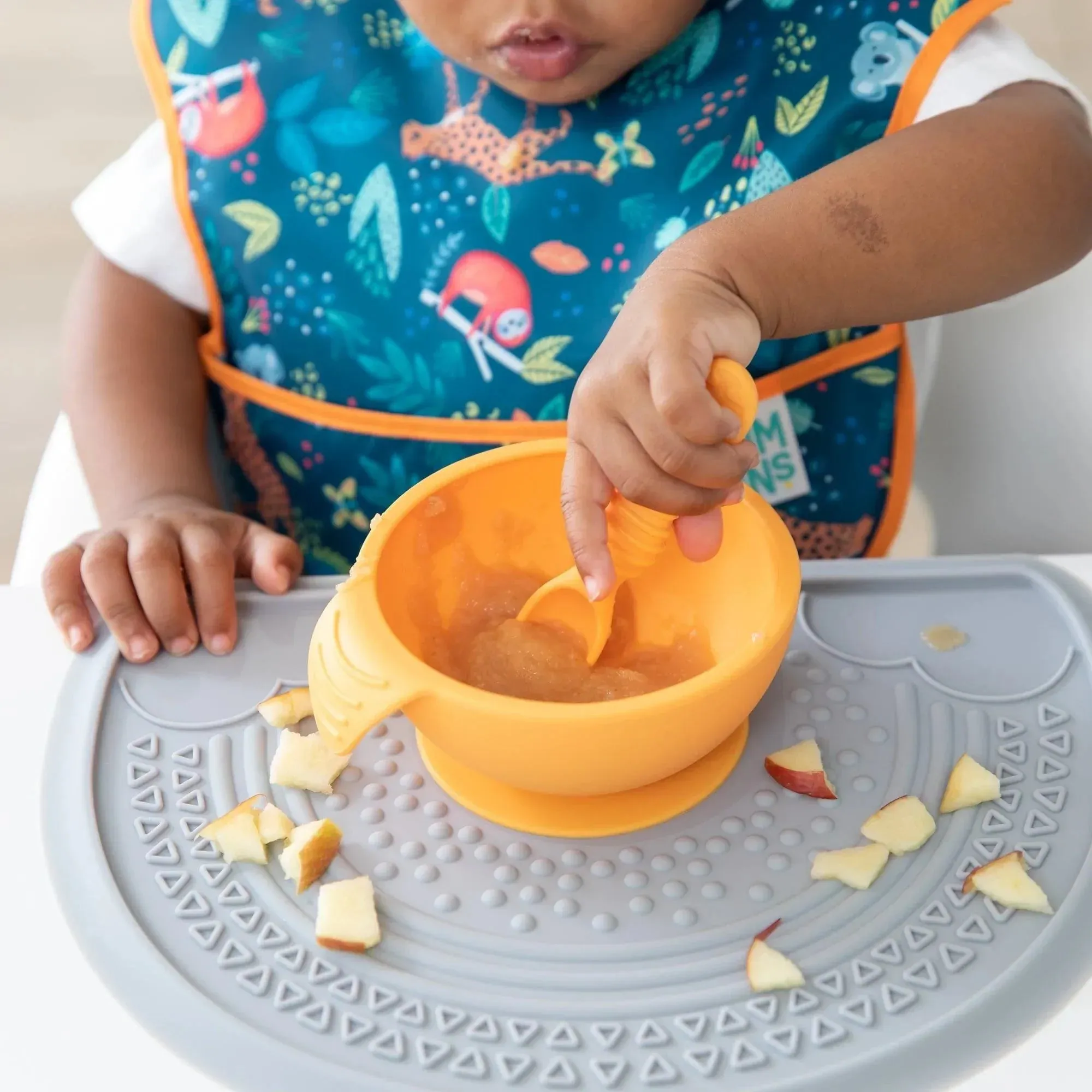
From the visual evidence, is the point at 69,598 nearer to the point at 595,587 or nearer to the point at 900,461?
the point at 595,587

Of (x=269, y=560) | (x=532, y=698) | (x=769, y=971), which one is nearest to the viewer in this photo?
(x=769, y=971)

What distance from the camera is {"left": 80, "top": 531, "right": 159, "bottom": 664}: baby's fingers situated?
61cm

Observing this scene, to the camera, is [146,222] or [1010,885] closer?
[1010,885]

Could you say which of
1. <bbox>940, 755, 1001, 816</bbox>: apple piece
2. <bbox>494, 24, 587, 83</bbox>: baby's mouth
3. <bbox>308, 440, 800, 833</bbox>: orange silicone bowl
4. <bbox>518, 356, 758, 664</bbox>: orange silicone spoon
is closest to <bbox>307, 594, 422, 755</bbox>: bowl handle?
<bbox>308, 440, 800, 833</bbox>: orange silicone bowl

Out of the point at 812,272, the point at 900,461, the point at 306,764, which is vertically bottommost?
the point at 900,461

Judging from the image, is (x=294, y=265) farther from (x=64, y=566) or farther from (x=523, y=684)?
(x=523, y=684)

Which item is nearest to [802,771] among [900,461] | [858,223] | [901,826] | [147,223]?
[901,826]

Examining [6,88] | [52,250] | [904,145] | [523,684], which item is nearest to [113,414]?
[523,684]

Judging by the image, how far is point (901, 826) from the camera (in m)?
0.49

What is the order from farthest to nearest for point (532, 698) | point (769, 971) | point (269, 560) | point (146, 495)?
point (146, 495), point (269, 560), point (532, 698), point (769, 971)

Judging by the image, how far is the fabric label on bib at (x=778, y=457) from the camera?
821 millimetres

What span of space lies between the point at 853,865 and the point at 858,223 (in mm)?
308

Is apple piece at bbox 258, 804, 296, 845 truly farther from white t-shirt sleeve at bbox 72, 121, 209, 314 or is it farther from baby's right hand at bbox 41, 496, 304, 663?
white t-shirt sleeve at bbox 72, 121, 209, 314

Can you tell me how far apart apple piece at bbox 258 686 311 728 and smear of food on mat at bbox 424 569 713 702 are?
0.06m
